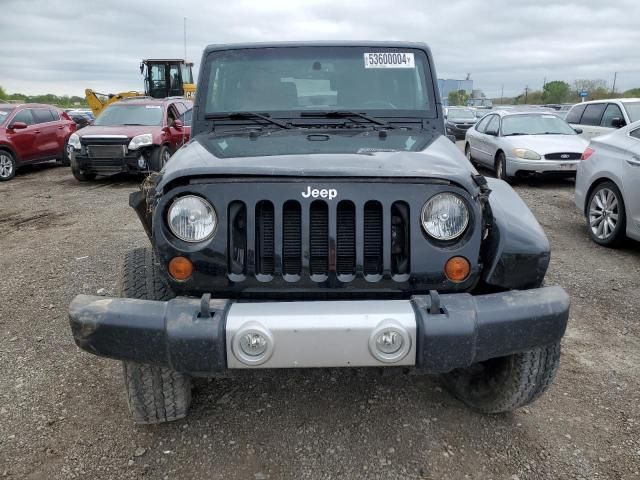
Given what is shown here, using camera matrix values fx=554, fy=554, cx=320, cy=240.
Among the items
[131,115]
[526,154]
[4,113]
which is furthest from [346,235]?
[4,113]

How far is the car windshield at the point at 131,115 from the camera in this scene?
37.7 ft

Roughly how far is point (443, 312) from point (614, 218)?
187 inches

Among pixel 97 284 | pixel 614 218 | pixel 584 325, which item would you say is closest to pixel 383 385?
pixel 584 325

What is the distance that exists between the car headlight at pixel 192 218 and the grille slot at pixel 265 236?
0.62 feet

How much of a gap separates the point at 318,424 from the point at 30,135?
482 inches

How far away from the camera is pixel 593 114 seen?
1108 cm

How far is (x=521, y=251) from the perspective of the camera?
245cm

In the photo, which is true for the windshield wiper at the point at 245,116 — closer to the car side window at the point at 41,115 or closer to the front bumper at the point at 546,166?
the front bumper at the point at 546,166

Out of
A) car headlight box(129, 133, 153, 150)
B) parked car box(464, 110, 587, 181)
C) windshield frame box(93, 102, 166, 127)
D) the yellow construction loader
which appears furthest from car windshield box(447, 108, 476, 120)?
car headlight box(129, 133, 153, 150)

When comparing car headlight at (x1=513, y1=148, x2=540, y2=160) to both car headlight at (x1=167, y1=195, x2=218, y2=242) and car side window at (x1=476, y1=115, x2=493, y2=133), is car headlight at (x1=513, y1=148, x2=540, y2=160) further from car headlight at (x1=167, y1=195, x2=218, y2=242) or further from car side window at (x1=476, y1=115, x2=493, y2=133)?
car headlight at (x1=167, y1=195, x2=218, y2=242)

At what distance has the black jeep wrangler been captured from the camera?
7.01 ft

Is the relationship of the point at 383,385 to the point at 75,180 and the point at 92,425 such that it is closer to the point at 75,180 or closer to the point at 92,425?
the point at 92,425

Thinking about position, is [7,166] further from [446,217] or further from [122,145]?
[446,217]

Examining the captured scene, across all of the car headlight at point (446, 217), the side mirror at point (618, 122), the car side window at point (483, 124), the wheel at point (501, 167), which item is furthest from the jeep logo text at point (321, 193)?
the car side window at point (483, 124)
